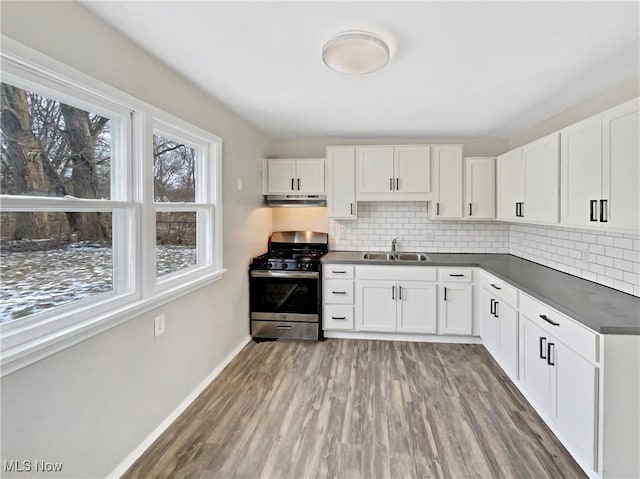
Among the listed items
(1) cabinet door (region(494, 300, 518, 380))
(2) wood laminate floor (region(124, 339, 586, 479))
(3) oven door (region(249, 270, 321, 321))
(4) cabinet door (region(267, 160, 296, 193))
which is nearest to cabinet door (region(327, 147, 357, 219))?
(4) cabinet door (region(267, 160, 296, 193))

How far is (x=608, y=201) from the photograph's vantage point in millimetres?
2086

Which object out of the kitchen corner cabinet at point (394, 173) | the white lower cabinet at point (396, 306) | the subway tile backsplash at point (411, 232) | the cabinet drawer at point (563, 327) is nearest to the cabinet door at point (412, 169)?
the kitchen corner cabinet at point (394, 173)

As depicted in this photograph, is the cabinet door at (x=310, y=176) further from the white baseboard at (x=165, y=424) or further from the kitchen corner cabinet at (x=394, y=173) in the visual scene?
the white baseboard at (x=165, y=424)

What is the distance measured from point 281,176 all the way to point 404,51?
2.51 meters

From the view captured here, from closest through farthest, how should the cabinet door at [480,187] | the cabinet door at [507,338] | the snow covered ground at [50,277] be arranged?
the snow covered ground at [50,277] < the cabinet door at [507,338] < the cabinet door at [480,187]

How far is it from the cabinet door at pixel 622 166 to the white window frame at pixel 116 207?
2.73 metres

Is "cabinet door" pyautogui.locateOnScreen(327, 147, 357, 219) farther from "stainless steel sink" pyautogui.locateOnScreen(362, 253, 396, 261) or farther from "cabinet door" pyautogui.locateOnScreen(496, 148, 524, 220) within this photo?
"cabinet door" pyautogui.locateOnScreen(496, 148, 524, 220)

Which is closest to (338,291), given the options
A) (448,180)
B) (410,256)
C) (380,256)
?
(380,256)

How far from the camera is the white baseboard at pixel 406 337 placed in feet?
12.5

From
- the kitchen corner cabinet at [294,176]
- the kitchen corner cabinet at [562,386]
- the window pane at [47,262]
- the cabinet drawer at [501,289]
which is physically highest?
the kitchen corner cabinet at [294,176]

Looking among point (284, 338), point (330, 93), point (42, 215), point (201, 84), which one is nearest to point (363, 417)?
point (284, 338)

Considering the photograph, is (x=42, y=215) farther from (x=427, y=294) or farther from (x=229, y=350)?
(x=427, y=294)

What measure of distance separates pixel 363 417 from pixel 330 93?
8.05 feet

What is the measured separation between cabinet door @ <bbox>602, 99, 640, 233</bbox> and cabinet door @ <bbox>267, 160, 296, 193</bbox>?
3034mm
